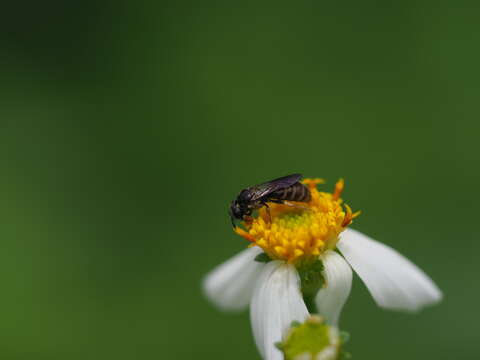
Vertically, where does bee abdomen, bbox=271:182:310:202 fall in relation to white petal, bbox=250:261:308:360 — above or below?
above

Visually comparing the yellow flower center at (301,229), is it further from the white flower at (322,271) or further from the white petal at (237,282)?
the white petal at (237,282)

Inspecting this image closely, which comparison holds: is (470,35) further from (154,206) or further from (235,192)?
(154,206)

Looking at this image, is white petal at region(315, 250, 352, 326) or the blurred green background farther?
the blurred green background

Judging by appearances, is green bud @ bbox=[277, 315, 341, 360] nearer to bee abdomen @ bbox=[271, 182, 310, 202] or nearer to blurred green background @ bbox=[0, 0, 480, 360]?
bee abdomen @ bbox=[271, 182, 310, 202]

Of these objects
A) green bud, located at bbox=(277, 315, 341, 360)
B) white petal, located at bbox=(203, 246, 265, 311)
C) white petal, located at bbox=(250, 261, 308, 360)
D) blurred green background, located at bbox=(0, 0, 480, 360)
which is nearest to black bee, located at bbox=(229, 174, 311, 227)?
white petal, located at bbox=(203, 246, 265, 311)

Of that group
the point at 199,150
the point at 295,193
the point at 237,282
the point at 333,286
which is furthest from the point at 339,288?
the point at 199,150

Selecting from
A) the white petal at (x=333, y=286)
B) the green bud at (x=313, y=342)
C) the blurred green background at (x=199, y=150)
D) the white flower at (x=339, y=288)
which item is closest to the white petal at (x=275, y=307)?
the white flower at (x=339, y=288)
